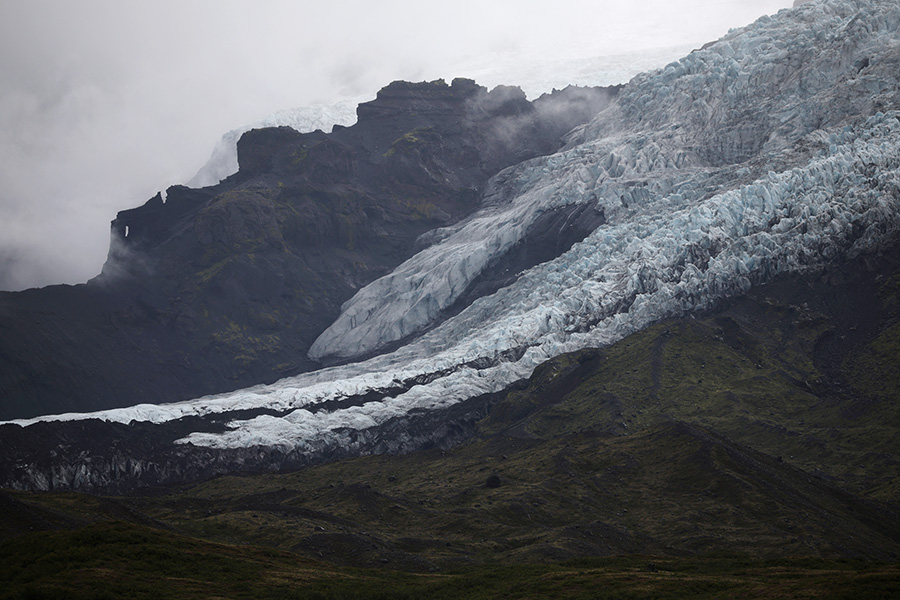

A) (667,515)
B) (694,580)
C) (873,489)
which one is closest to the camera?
(694,580)

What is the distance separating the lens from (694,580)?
106375mm

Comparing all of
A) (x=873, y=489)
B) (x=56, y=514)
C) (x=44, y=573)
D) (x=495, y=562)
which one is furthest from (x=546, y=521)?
(x=44, y=573)

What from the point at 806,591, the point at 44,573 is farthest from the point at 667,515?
the point at 44,573

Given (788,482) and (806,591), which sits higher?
(806,591)

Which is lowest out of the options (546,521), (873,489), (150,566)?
(873,489)

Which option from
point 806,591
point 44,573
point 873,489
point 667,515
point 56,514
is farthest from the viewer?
point 873,489

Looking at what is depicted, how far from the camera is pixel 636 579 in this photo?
110m

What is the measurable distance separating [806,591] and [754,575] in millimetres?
22345

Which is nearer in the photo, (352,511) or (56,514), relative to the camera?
(56,514)

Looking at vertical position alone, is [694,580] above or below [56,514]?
below

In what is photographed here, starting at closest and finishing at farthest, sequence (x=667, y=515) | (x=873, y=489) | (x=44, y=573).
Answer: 1. (x=44, y=573)
2. (x=667, y=515)
3. (x=873, y=489)

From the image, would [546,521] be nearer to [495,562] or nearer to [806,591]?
[495,562]

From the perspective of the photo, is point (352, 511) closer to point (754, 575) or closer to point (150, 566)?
point (150, 566)

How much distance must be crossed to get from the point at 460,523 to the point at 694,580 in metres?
81.6
